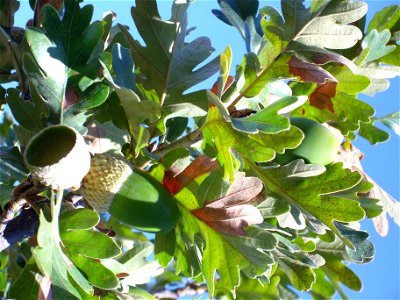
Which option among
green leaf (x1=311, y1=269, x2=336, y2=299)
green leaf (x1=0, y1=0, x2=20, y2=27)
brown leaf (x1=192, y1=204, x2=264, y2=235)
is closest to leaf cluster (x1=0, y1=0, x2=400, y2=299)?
brown leaf (x1=192, y1=204, x2=264, y2=235)

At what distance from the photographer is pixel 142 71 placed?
1540mm

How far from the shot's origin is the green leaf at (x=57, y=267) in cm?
115

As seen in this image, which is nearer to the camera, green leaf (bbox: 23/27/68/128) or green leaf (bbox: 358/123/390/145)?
green leaf (bbox: 23/27/68/128)

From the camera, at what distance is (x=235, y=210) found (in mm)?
1324

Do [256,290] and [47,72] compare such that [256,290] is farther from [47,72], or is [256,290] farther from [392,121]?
[47,72]

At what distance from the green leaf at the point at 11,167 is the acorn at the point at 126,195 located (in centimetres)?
13

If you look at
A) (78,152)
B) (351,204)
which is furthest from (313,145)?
(78,152)

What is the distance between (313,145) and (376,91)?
1.31 ft

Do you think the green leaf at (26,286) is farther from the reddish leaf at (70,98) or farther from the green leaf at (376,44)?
the green leaf at (376,44)

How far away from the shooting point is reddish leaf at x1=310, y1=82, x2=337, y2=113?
164 cm

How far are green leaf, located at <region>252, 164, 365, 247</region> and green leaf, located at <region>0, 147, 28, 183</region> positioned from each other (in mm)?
525

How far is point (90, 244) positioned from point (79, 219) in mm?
57

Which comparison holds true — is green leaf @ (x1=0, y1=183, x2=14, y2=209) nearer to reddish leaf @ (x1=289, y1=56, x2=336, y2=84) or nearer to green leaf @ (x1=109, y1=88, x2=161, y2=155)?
green leaf @ (x1=109, y1=88, x2=161, y2=155)

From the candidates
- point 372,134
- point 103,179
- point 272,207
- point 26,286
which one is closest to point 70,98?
point 103,179
